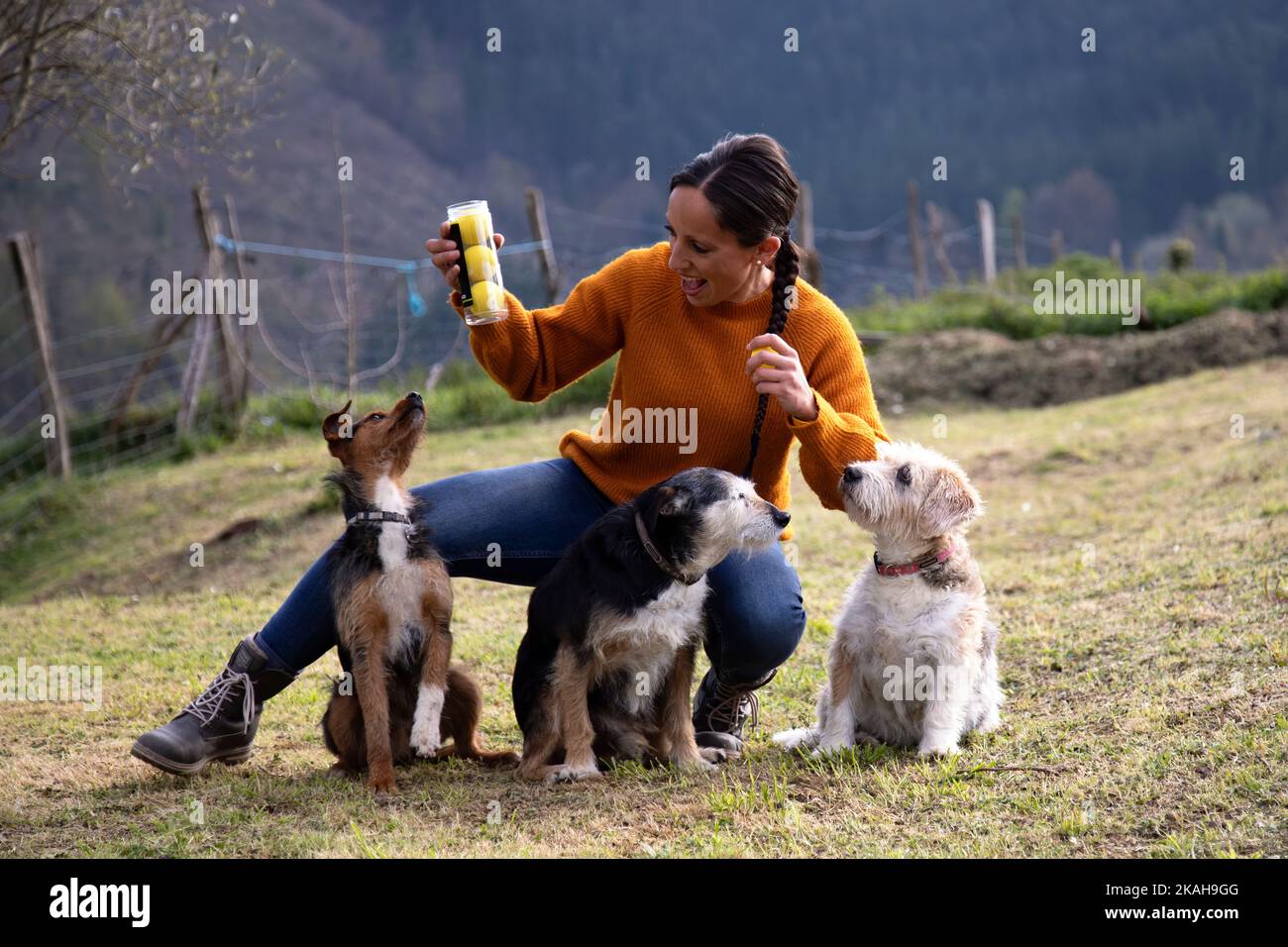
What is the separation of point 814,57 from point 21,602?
5211cm

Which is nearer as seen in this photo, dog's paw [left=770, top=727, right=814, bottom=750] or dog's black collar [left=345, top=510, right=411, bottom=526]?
dog's black collar [left=345, top=510, right=411, bottom=526]

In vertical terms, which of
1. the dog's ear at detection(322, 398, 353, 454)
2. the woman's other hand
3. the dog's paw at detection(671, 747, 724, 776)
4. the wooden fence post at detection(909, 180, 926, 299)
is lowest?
the dog's paw at detection(671, 747, 724, 776)

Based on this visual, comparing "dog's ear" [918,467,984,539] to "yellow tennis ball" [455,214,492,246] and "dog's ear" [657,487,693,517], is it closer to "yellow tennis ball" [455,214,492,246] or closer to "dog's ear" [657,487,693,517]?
"dog's ear" [657,487,693,517]

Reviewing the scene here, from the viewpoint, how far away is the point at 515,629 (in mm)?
6254

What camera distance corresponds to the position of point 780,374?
3766 mm

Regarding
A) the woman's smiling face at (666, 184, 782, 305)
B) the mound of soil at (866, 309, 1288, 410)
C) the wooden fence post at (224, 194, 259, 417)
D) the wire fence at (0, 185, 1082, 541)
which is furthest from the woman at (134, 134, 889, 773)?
the mound of soil at (866, 309, 1288, 410)

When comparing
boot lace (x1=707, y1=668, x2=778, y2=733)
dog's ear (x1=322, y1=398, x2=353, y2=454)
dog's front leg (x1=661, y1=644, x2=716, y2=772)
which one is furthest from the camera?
boot lace (x1=707, y1=668, x2=778, y2=733)

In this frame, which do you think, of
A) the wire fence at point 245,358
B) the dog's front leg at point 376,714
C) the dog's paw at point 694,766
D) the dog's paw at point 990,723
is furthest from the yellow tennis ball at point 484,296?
the wire fence at point 245,358

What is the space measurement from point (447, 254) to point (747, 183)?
38.4 inches

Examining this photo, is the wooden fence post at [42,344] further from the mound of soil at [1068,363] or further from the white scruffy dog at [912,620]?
the white scruffy dog at [912,620]

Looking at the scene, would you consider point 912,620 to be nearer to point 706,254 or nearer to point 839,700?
point 839,700

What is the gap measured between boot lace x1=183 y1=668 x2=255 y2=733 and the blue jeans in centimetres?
14

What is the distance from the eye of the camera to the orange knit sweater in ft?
13.9

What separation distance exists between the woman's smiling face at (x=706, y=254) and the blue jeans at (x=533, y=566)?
2.77 ft
